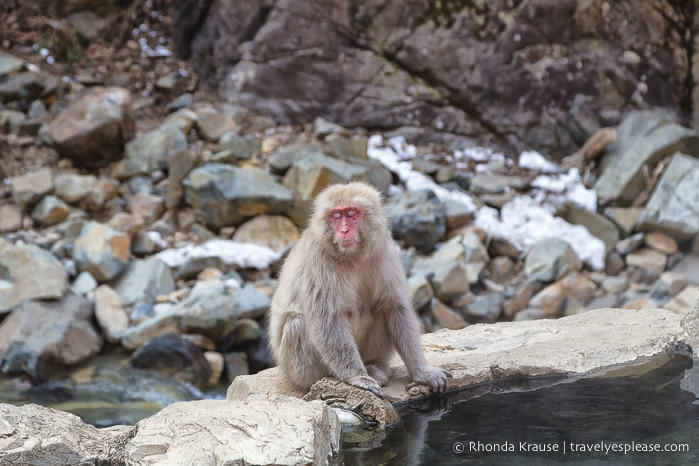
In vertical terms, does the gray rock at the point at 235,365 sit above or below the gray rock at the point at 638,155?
below

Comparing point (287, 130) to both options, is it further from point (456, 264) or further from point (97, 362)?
point (97, 362)

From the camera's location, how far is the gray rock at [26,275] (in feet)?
23.8

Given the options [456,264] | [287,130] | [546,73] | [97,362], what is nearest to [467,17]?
[546,73]

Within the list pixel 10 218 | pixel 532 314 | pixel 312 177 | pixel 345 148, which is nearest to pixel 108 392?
pixel 10 218

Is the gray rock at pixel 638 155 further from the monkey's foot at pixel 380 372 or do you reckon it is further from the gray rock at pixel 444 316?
the monkey's foot at pixel 380 372

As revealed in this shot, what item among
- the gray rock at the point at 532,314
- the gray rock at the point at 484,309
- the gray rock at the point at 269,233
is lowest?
the gray rock at the point at 269,233

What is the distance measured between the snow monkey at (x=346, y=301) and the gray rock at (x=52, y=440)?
3.09ft

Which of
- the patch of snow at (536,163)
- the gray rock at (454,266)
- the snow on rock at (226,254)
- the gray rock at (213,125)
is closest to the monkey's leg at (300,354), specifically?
the gray rock at (454,266)

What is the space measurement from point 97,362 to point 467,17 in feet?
23.2

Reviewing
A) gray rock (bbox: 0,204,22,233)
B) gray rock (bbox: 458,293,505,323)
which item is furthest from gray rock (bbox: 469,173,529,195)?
gray rock (bbox: 0,204,22,233)

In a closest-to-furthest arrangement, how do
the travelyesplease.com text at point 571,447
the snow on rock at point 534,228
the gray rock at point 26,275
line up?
the travelyesplease.com text at point 571,447 < the gray rock at point 26,275 < the snow on rock at point 534,228

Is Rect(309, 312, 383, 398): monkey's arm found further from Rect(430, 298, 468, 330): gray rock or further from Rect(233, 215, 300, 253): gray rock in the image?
Rect(233, 215, 300, 253): gray rock

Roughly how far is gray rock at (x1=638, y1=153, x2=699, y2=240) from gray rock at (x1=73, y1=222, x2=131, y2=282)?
578 cm

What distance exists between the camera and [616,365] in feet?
13.0
